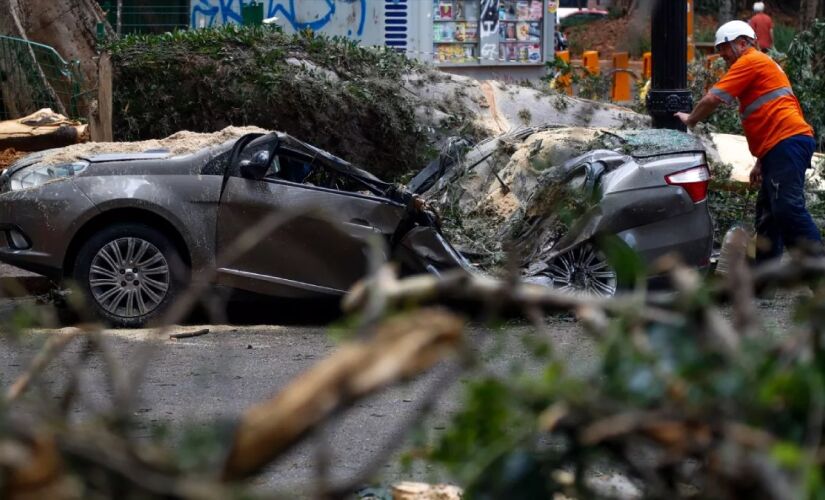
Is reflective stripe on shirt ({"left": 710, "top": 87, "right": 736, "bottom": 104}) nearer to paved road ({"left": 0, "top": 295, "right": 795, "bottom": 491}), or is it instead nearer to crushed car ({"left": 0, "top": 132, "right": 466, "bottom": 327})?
paved road ({"left": 0, "top": 295, "right": 795, "bottom": 491})

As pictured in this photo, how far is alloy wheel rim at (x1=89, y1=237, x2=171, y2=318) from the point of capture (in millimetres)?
7473

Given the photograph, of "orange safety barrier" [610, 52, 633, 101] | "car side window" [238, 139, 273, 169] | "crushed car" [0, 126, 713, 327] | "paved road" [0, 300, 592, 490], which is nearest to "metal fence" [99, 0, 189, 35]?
"orange safety barrier" [610, 52, 633, 101]

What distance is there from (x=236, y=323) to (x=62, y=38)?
666cm

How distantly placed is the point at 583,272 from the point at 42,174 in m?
3.52

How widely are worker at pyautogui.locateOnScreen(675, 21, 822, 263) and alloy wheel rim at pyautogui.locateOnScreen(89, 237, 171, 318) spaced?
12.3 ft

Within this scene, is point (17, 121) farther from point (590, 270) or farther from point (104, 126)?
point (590, 270)

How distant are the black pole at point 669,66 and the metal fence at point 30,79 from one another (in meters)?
6.14

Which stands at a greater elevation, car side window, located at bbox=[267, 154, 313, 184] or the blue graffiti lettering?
the blue graffiti lettering

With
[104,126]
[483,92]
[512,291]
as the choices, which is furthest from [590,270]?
[512,291]

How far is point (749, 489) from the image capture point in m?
1.65

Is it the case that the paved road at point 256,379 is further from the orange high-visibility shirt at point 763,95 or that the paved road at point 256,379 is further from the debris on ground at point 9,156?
the debris on ground at point 9,156

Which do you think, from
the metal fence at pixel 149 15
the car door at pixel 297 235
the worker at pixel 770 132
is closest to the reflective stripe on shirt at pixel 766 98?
the worker at pixel 770 132

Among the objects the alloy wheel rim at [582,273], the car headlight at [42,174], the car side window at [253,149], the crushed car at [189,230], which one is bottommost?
the alloy wheel rim at [582,273]

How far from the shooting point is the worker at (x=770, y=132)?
8117 mm
